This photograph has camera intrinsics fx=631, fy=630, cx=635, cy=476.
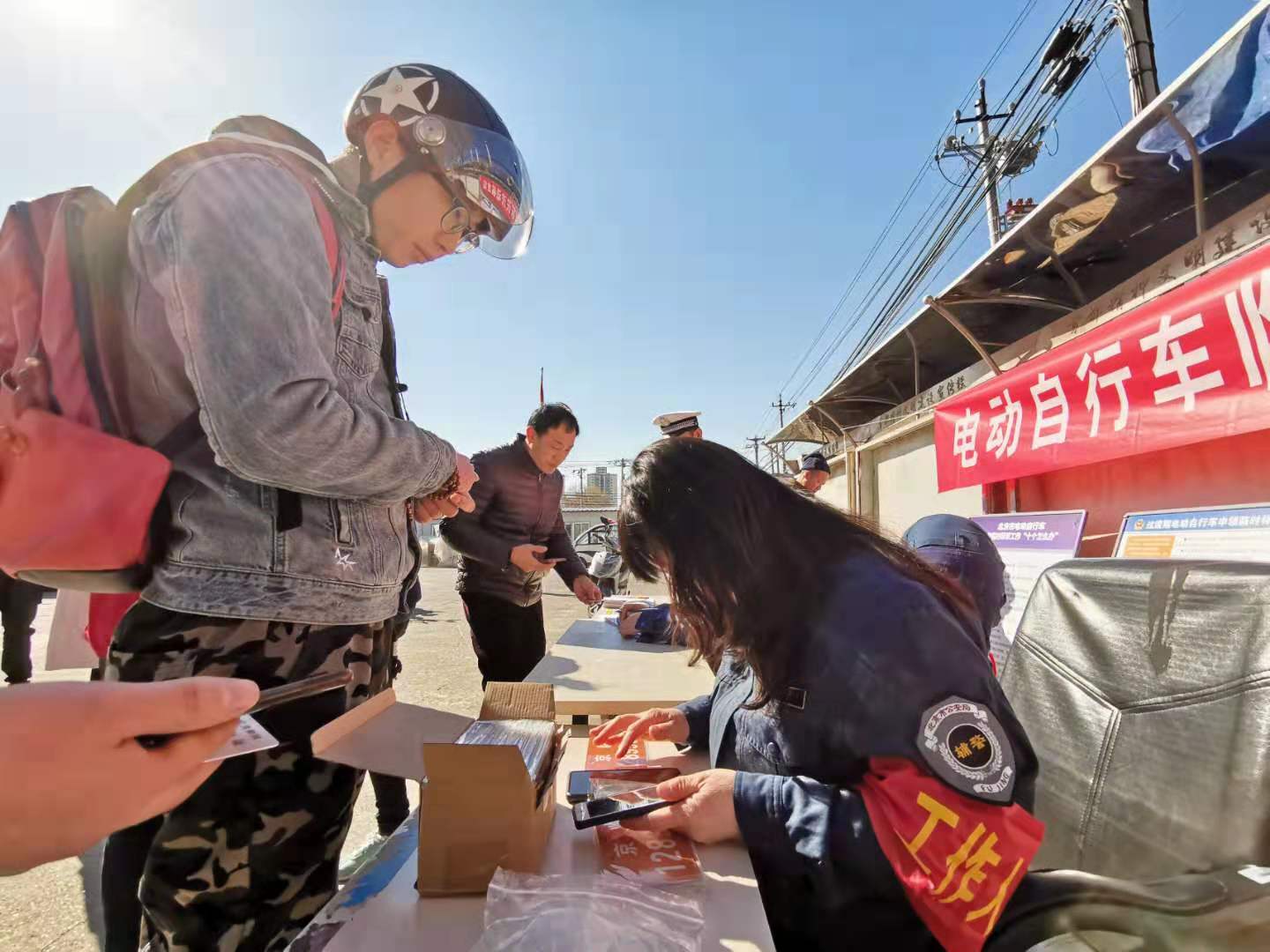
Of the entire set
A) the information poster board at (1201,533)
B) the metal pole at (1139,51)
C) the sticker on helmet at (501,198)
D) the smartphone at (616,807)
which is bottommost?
the smartphone at (616,807)

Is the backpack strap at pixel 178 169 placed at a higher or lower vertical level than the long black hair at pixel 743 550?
higher

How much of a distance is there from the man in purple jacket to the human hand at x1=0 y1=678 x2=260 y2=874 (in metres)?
2.16

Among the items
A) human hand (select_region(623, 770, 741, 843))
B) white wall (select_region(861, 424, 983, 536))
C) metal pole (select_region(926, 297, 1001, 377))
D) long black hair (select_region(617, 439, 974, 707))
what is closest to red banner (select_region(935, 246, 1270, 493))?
metal pole (select_region(926, 297, 1001, 377))

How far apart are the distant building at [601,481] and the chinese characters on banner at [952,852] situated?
31.5 metres

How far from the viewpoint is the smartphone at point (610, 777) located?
→ 0.96 metres

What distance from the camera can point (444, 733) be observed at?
0.89m

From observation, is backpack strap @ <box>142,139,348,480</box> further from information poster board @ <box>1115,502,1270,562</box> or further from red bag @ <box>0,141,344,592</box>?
information poster board @ <box>1115,502,1270,562</box>

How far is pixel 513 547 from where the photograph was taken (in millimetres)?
2535

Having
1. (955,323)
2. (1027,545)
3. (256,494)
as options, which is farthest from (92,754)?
(955,323)

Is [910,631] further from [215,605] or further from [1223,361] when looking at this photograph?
[1223,361]

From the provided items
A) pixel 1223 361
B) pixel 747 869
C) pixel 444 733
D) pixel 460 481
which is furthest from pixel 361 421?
pixel 1223 361

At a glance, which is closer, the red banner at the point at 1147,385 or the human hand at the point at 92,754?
the human hand at the point at 92,754

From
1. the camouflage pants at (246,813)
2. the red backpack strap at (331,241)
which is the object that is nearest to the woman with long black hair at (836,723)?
the camouflage pants at (246,813)

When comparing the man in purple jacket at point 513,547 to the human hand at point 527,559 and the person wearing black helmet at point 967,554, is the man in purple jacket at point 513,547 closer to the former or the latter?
the human hand at point 527,559
